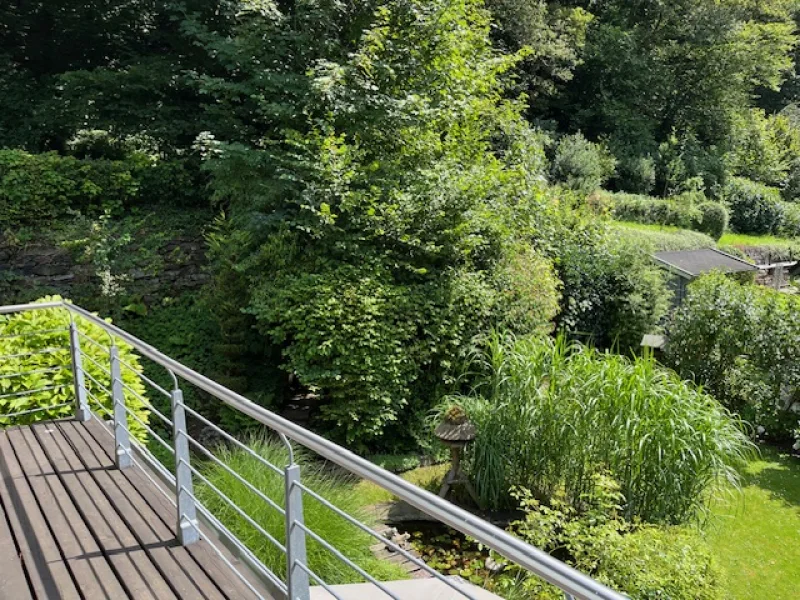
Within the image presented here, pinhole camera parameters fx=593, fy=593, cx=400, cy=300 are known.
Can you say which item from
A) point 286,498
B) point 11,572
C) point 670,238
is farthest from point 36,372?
point 670,238

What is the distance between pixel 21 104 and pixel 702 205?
1855cm

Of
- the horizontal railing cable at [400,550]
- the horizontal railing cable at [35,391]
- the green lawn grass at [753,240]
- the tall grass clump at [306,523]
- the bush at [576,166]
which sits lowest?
the tall grass clump at [306,523]

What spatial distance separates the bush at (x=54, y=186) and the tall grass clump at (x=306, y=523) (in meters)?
6.18

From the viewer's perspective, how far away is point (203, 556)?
2.27 m

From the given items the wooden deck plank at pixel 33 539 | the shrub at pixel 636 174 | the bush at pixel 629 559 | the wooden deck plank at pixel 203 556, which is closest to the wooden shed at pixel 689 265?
the shrub at pixel 636 174

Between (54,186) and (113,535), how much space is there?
7.76m

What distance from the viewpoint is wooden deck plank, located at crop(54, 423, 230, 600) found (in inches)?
81.5

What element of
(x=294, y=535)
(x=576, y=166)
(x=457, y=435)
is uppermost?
(x=576, y=166)

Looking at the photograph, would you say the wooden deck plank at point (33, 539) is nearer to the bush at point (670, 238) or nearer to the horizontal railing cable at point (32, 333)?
the horizontal railing cable at point (32, 333)

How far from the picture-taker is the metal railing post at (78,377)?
355cm

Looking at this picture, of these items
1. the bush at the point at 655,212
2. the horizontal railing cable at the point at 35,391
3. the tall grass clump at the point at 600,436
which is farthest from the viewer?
the bush at the point at 655,212

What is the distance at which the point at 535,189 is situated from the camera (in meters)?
8.46

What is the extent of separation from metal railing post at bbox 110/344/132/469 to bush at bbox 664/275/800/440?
8.30m

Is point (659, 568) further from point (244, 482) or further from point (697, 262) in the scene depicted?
point (697, 262)
